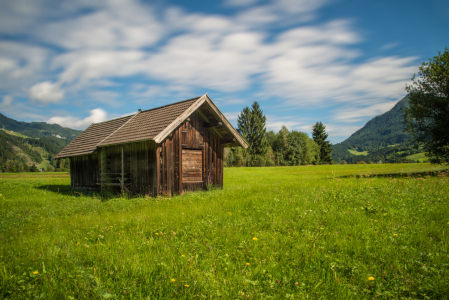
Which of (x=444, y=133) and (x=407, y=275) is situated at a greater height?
(x=444, y=133)

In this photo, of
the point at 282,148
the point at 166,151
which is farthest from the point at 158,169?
the point at 282,148

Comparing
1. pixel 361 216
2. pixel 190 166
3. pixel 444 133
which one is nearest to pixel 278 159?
pixel 444 133

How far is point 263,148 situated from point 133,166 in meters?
61.9

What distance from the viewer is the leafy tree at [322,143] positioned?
8896cm

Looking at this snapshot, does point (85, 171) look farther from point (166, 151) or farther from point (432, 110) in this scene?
point (432, 110)

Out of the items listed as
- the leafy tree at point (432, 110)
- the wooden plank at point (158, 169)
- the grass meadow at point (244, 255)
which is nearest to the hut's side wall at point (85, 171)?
the wooden plank at point (158, 169)

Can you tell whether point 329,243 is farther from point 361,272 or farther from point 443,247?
point 443,247

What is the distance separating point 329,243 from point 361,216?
7.67 feet

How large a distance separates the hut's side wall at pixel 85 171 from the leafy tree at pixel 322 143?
3242 inches

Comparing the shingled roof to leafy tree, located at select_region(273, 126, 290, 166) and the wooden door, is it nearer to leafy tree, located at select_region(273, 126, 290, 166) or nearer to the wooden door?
the wooden door

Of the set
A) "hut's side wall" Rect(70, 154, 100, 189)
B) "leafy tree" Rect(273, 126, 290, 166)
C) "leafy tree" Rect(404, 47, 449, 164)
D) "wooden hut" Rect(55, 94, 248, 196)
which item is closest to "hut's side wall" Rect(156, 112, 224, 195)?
"wooden hut" Rect(55, 94, 248, 196)

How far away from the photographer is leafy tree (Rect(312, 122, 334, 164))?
8896 centimetres

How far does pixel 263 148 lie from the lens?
7500 cm

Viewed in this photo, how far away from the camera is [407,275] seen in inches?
155
